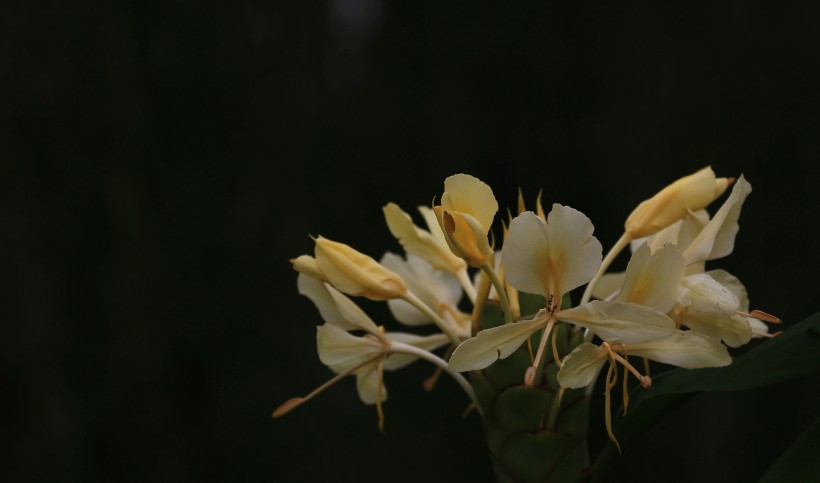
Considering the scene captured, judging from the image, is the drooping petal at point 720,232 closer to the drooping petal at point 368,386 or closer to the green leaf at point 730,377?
the green leaf at point 730,377

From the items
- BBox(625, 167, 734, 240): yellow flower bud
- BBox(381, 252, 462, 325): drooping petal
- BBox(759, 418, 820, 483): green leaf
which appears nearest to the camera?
BBox(759, 418, 820, 483): green leaf

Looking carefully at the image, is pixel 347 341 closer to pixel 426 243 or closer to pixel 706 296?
pixel 426 243

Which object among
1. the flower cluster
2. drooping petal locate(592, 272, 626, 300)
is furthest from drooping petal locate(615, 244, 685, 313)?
drooping petal locate(592, 272, 626, 300)

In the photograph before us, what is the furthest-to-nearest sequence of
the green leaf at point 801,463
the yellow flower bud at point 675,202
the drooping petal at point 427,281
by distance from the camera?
1. the drooping petal at point 427,281
2. the yellow flower bud at point 675,202
3. the green leaf at point 801,463

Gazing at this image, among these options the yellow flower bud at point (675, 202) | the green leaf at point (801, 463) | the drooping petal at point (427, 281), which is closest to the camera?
the green leaf at point (801, 463)

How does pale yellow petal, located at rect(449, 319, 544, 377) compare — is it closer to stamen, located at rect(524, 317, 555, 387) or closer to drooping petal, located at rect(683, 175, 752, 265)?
stamen, located at rect(524, 317, 555, 387)

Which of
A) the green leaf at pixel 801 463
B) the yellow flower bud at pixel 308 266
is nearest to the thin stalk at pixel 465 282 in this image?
the yellow flower bud at pixel 308 266

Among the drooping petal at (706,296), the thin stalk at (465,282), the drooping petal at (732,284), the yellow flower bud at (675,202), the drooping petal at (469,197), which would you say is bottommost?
the drooping petal at (732,284)

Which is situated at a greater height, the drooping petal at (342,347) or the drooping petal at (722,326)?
the drooping petal at (342,347)
